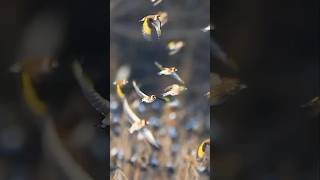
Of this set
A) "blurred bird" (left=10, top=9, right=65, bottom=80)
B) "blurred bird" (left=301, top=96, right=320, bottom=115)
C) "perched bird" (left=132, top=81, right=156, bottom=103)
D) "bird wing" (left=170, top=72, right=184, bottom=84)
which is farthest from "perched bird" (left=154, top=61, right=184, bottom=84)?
"blurred bird" (left=301, top=96, right=320, bottom=115)

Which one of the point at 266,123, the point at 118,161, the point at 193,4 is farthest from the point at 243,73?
the point at 118,161

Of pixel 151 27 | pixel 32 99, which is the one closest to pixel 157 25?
pixel 151 27

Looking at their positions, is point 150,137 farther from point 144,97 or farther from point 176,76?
point 176,76

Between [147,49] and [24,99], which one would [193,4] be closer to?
[147,49]

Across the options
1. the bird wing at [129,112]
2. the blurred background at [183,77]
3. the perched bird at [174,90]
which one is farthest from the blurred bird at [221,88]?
the bird wing at [129,112]

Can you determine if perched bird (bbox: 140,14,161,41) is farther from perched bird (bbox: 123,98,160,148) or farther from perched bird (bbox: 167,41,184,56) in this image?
perched bird (bbox: 123,98,160,148)

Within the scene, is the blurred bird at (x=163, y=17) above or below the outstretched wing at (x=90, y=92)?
above

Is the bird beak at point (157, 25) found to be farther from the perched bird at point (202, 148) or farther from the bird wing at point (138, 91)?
the perched bird at point (202, 148)
